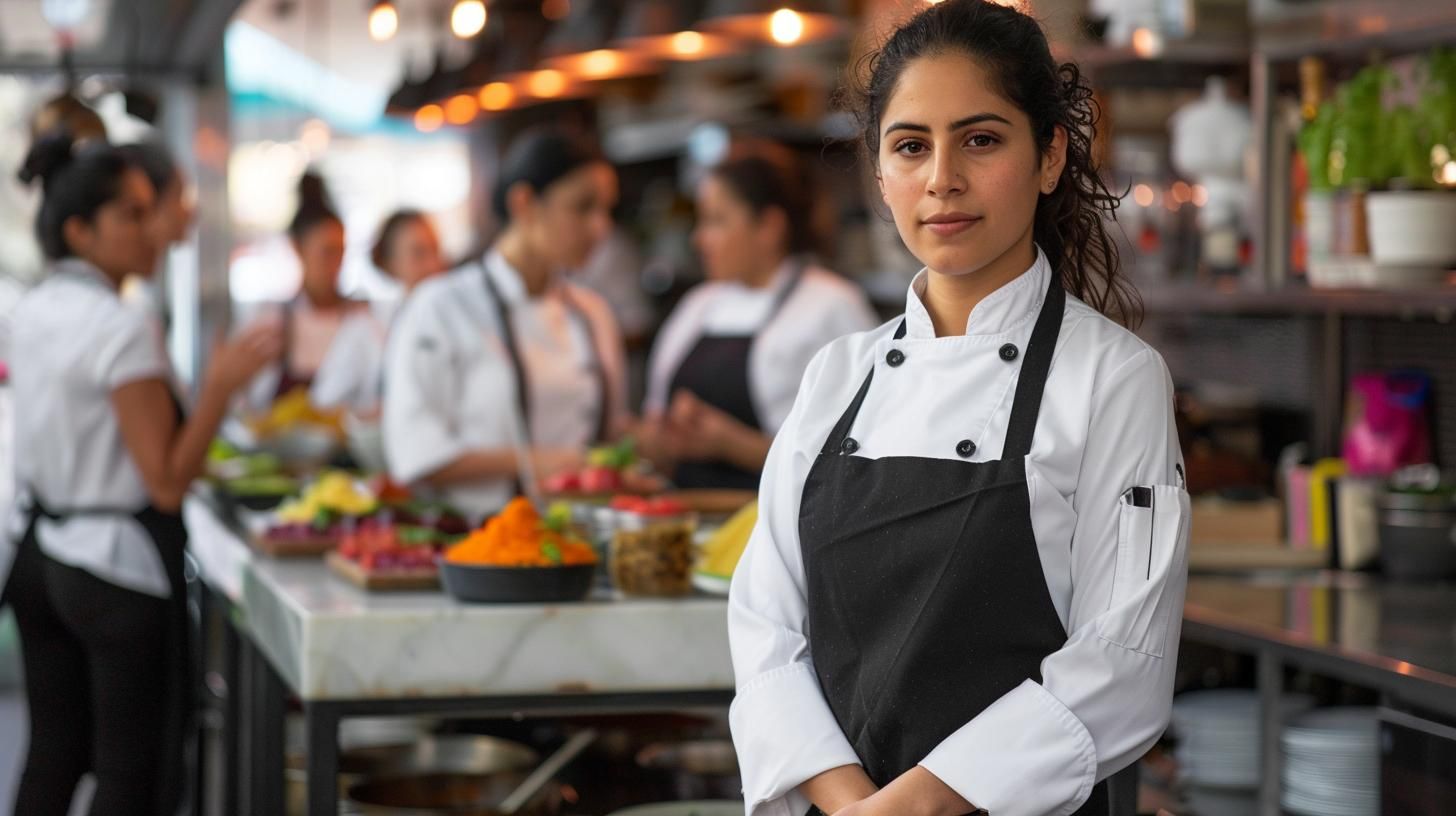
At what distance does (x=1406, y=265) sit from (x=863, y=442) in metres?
1.73

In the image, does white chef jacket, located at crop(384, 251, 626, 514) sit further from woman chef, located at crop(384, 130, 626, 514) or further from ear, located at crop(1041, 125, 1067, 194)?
ear, located at crop(1041, 125, 1067, 194)

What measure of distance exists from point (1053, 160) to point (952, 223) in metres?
0.15

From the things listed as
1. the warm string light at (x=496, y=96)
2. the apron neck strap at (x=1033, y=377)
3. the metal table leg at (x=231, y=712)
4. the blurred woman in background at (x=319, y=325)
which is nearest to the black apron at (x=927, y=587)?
the apron neck strap at (x=1033, y=377)

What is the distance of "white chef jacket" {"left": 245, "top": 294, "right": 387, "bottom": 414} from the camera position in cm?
752

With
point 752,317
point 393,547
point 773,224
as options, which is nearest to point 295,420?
point 752,317

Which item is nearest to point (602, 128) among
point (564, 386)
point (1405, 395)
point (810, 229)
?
point (810, 229)

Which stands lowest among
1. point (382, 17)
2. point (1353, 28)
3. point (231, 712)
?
point (231, 712)

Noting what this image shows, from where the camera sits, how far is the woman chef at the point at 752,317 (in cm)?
489

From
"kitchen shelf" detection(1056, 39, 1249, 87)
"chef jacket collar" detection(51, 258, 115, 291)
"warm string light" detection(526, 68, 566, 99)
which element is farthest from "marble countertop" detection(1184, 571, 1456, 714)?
"warm string light" detection(526, 68, 566, 99)

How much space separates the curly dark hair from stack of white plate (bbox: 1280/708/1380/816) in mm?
1231

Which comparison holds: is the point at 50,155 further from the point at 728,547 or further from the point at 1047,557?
the point at 1047,557

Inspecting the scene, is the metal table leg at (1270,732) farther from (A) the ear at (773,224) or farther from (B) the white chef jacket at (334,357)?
(B) the white chef jacket at (334,357)

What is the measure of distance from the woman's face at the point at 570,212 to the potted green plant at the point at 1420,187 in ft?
5.93

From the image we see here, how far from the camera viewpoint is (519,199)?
14.1 ft
